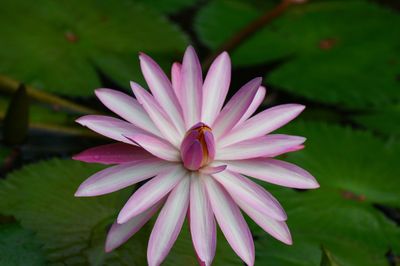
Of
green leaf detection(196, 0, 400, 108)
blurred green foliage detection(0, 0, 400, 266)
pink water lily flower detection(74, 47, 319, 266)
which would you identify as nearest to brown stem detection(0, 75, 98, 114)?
blurred green foliage detection(0, 0, 400, 266)

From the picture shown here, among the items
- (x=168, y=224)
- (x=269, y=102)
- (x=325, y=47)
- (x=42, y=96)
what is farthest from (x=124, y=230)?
(x=325, y=47)

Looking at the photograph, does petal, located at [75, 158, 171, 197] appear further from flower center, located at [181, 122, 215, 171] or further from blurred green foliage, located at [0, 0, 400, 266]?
blurred green foliage, located at [0, 0, 400, 266]

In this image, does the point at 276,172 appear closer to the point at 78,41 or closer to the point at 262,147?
the point at 262,147

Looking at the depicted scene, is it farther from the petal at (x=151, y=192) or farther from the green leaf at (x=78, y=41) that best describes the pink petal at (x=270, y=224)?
the green leaf at (x=78, y=41)

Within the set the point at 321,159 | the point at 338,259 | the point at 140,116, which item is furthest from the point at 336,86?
the point at 140,116

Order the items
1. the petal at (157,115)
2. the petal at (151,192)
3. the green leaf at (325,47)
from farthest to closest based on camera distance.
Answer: the green leaf at (325,47)
the petal at (157,115)
the petal at (151,192)

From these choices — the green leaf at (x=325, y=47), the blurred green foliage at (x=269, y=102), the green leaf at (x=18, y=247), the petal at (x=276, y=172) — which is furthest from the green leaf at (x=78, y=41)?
the petal at (x=276, y=172)

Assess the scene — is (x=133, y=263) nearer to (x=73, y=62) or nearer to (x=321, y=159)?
(x=321, y=159)
